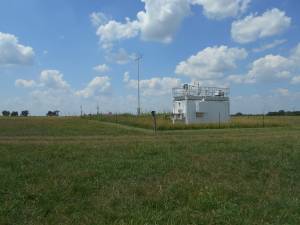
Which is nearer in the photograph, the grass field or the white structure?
the grass field

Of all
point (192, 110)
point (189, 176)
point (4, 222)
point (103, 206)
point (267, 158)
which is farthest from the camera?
point (192, 110)

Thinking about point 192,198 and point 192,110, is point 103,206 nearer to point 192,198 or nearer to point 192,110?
point 192,198

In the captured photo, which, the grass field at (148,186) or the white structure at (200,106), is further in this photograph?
the white structure at (200,106)

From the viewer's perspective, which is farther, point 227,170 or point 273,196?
point 227,170

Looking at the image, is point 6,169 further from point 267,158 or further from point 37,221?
point 267,158

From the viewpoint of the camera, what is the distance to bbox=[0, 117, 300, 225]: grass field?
8.34 metres

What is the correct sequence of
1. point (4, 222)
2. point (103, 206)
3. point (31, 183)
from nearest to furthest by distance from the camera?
point (4, 222) < point (103, 206) < point (31, 183)

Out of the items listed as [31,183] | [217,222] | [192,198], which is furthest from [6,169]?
[217,222]

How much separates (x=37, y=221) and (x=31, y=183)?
2785 mm

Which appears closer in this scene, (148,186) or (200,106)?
(148,186)

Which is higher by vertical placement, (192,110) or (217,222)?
(192,110)

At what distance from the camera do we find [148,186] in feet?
34.7

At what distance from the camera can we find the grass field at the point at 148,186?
8344 mm

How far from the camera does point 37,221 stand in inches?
317
